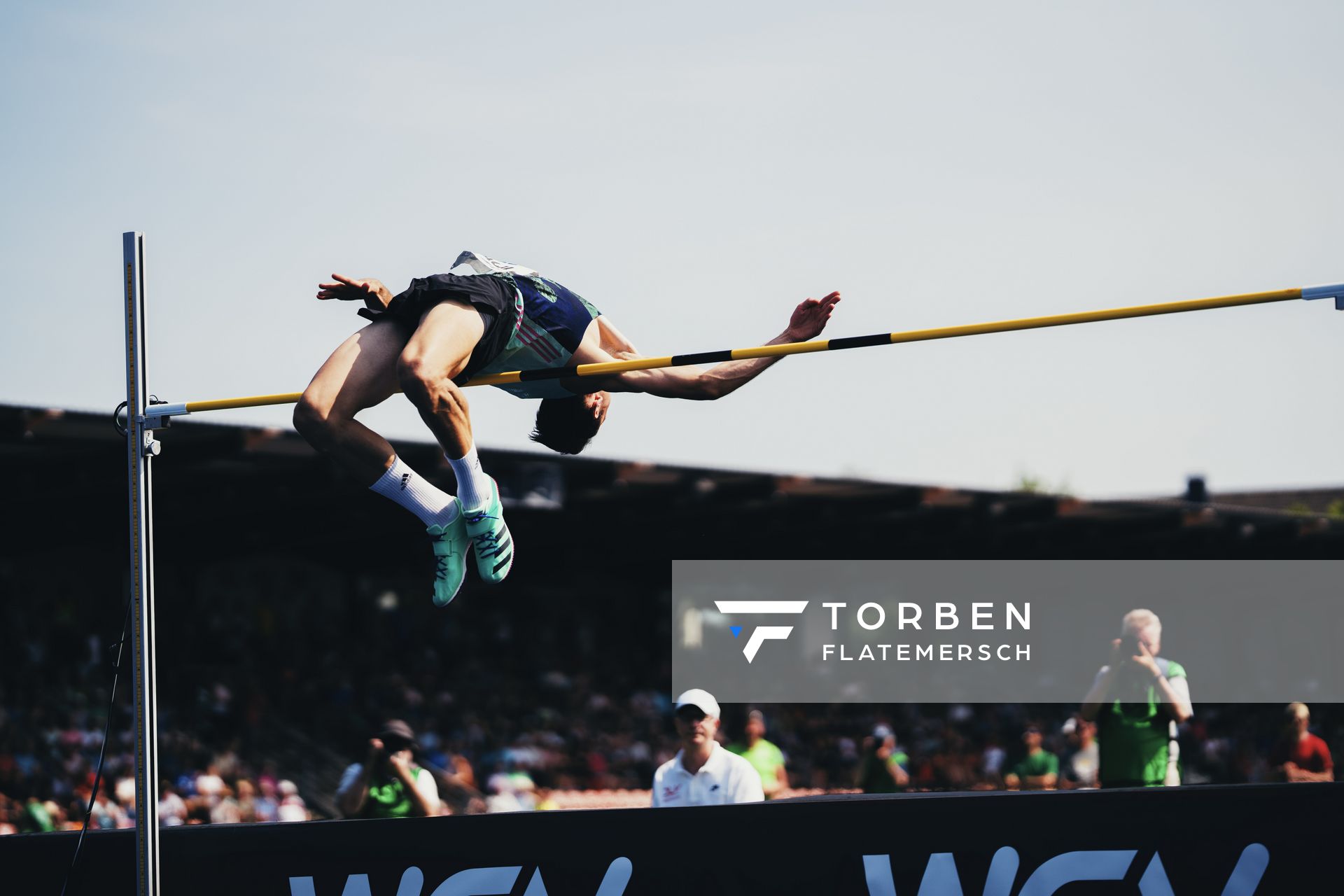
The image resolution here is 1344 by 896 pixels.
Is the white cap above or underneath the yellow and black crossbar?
underneath

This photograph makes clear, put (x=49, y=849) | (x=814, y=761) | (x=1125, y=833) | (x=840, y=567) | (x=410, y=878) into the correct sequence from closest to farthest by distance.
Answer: (x=1125, y=833), (x=410, y=878), (x=49, y=849), (x=814, y=761), (x=840, y=567)

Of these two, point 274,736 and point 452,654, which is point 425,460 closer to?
point 274,736

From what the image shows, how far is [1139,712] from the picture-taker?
7023 millimetres

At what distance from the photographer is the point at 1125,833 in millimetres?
4641

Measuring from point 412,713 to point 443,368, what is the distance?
1418 centimetres

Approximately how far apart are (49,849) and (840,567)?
19821 millimetres

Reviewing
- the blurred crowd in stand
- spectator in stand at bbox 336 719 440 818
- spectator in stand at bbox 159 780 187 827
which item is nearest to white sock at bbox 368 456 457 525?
spectator in stand at bbox 336 719 440 818

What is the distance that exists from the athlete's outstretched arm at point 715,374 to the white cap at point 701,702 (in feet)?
5.58

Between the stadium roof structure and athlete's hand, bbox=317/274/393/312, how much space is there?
29.4 ft

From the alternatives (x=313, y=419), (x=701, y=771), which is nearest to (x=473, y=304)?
(x=313, y=419)

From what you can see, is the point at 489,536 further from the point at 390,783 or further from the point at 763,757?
the point at 763,757

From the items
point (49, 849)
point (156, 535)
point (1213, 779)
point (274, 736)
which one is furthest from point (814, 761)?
point (49, 849)

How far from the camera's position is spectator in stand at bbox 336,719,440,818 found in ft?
23.3

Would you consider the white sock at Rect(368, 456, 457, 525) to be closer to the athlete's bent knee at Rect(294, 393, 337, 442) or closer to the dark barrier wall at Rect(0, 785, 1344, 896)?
the athlete's bent knee at Rect(294, 393, 337, 442)
